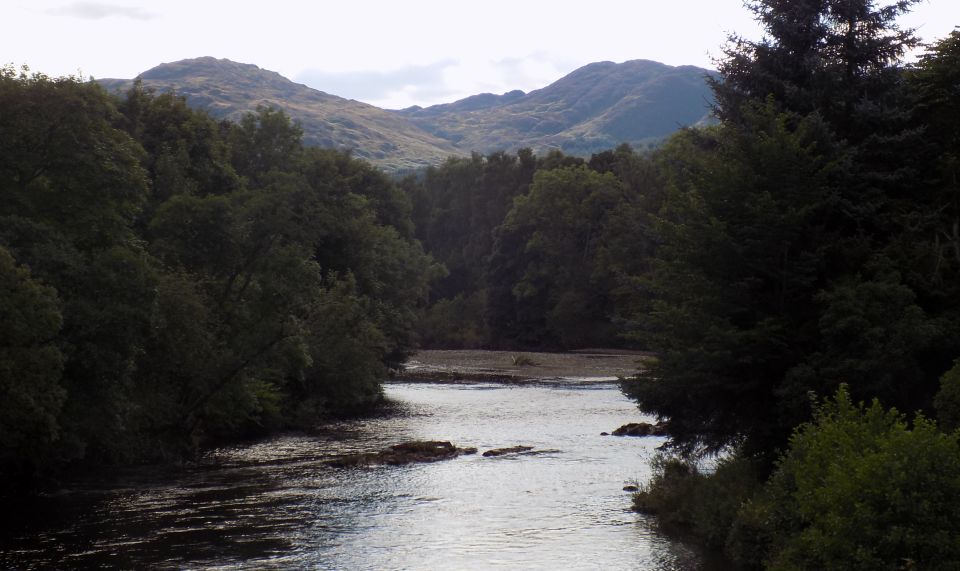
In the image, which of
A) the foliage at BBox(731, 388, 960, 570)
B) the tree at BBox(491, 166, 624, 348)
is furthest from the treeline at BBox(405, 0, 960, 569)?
the tree at BBox(491, 166, 624, 348)

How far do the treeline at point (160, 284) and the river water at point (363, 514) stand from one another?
228cm

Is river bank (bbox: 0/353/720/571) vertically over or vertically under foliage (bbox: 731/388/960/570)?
under

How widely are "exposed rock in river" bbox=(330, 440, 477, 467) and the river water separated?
37.4 inches

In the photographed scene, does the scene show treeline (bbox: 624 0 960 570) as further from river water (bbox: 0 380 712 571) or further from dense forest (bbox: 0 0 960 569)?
river water (bbox: 0 380 712 571)

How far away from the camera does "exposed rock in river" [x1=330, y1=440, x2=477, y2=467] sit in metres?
35.6

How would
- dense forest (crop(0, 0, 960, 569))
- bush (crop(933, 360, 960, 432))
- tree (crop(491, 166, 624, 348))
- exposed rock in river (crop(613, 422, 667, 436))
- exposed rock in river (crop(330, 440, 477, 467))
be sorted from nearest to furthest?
dense forest (crop(0, 0, 960, 569)) → bush (crop(933, 360, 960, 432)) → exposed rock in river (crop(330, 440, 477, 467)) → exposed rock in river (crop(613, 422, 667, 436)) → tree (crop(491, 166, 624, 348))

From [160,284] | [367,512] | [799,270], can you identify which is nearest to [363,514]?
[367,512]

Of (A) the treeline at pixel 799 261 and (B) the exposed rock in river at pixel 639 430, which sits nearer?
(A) the treeline at pixel 799 261

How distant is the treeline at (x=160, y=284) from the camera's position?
26625 mm

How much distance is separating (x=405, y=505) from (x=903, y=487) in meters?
16.7

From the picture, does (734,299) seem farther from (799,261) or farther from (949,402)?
(949,402)

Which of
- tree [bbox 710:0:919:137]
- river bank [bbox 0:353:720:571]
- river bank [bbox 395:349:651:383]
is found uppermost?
tree [bbox 710:0:919:137]

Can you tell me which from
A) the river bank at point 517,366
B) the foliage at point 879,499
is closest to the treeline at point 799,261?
the foliage at point 879,499

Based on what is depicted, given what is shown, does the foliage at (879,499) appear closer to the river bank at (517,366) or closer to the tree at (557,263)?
the river bank at (517,366)
